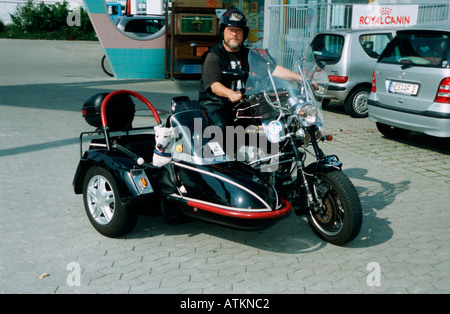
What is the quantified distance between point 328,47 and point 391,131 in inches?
116

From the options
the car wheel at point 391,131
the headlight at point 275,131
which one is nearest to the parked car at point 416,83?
the car wheel at point 391,131

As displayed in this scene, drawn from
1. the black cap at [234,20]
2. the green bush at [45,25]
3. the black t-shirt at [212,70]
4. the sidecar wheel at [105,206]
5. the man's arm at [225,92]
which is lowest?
the sidecar wheel at [105,206]

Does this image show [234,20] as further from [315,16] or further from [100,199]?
[315,16]

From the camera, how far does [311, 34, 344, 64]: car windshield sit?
10.8 m

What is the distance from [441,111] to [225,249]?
14.3 ft

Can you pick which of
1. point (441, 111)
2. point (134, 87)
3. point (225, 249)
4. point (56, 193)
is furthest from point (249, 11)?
point (225, 249)

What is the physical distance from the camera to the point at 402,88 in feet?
26.1

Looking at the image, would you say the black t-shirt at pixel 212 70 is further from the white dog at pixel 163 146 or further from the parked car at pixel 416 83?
the parked car at pixel 416 83

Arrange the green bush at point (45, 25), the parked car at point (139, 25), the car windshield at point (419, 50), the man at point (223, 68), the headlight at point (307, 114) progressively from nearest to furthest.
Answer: the headlight at point (307, 114), the man at point (223, 68), the car windshield at point (419, 50), the parked car at point (139, 25), the green bush at point (45, 25)

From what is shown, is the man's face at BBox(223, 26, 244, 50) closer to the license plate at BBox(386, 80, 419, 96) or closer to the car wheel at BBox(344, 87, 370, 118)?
the license plate at BBox(386, 80, 419, 96)

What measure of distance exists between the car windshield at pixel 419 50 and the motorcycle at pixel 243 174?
3.49m

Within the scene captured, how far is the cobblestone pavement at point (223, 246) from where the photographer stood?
3.88 m

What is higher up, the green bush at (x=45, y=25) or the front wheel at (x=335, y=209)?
the green bush at (x=45, y=25)

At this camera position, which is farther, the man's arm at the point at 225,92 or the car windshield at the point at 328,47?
the car windshield at the point at 328,47
